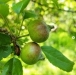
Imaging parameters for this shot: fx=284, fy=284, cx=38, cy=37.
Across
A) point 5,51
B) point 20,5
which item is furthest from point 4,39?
point 20,5

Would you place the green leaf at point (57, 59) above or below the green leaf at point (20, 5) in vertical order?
below

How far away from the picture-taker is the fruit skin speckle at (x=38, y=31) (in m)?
0.84

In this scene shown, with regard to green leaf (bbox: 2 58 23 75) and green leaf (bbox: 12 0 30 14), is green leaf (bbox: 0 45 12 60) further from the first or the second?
green leaf (bbox: 12 0 30 14)

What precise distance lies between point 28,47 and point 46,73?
7.52 feet

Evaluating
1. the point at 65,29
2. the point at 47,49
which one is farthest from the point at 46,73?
the point at 47,49

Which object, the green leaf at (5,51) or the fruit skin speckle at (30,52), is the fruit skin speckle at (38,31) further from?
the green leaf at (5,51)

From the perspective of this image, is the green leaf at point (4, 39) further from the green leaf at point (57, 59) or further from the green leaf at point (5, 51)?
the green leaf at point (57, 59)

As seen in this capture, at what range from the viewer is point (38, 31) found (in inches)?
33.1

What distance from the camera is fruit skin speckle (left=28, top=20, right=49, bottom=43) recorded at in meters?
0.84

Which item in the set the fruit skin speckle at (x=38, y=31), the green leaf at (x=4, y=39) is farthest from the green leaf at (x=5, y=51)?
the fruit skin speckle at (x=38, y=31)

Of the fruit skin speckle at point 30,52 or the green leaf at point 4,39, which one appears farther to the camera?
the green leaf at point 4,39

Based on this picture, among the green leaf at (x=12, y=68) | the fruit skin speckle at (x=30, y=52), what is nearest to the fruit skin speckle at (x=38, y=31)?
the fruit skin speckle at (x=30, y=52)

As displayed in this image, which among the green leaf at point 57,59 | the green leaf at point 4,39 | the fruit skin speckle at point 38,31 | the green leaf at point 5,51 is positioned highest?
the fruit skin speckle at point 38,31

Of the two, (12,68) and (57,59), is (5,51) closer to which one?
(12,68)
